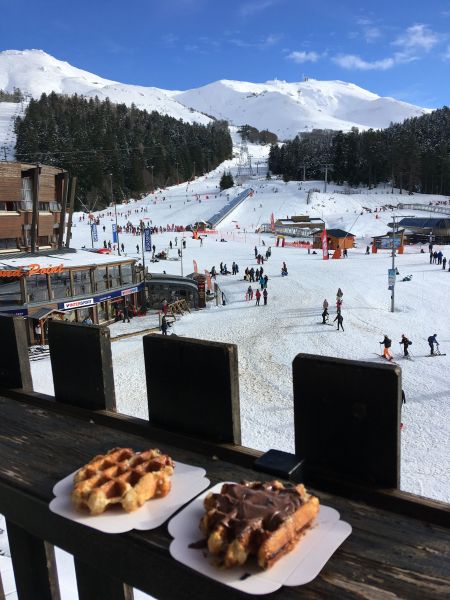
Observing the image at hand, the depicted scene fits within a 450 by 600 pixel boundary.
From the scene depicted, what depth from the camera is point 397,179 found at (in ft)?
351

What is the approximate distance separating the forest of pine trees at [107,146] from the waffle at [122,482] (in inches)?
4019

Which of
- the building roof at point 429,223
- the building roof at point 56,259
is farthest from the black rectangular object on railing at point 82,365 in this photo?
the building roof at point 429,223

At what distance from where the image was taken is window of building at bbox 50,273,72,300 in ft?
76.8

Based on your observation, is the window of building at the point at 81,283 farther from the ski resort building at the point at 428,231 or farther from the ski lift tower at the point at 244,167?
the ski lift tower at the point at 244,167

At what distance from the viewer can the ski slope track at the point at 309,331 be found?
1298 centimetres

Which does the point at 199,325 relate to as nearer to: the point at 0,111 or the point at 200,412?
the point at 200,412

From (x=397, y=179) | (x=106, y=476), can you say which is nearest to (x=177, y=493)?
(x=106, y=476)

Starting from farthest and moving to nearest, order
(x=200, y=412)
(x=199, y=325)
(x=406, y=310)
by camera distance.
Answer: (x=406, y=310) < (x=199, y=325) < (x=200, y=412)

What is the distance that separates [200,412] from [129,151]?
384 ft

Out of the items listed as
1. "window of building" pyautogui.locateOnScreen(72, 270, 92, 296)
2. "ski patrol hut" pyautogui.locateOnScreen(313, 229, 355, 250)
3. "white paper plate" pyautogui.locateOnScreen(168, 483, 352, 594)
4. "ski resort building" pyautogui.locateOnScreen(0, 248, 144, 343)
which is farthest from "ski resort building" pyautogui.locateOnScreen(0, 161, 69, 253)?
"white paper plate" pyautogui.locateOnScreen(168, 483, 352, 594)

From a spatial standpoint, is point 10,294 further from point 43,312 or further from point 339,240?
point 339,240

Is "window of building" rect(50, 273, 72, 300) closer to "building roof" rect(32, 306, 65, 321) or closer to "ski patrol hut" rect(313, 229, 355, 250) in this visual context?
"building roof" rect(32, 306, 65, 321)

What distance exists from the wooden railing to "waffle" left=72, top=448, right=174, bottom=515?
0.08 metres

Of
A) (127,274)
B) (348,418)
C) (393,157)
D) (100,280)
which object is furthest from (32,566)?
(393,157)
